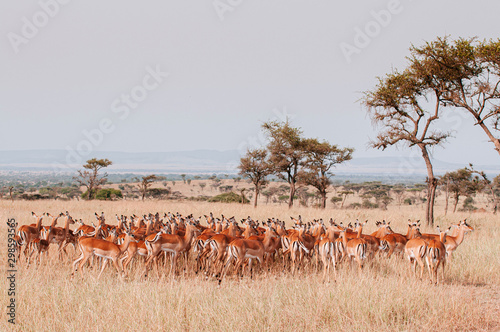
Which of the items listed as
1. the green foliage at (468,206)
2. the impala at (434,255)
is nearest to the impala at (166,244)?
the impala at (434,255)

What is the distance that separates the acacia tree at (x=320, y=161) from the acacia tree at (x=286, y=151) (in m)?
0.85

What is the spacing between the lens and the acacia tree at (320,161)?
110ft

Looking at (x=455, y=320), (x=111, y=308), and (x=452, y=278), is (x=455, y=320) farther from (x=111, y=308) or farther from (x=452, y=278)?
(x=111, y=308)

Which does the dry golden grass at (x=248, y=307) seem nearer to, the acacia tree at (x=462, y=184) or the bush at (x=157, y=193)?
the acacia tree at (x=462, y=184)

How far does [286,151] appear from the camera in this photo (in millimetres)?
31312

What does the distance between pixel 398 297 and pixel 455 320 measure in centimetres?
95

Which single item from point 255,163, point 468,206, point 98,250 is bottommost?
point 468,206

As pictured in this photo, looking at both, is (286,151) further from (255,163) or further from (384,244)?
(384,244)

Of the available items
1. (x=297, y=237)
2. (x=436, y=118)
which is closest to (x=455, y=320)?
(x=297, y=237)

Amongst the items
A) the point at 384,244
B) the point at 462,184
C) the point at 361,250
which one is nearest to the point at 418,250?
the point at 361,250

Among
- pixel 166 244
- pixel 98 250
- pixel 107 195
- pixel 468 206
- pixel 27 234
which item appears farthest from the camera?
pixel 468 206

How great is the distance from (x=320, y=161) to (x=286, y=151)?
455 cm

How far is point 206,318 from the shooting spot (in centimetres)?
632

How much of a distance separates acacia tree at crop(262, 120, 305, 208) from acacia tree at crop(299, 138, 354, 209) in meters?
0.85
